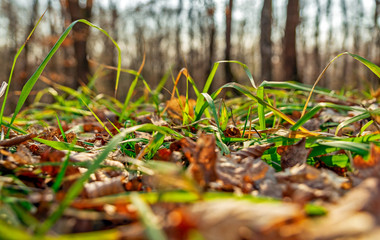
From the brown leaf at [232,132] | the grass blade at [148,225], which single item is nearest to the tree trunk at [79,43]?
the brown leaf at [232,132]

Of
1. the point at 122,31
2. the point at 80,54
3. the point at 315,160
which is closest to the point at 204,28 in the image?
the point at 122,31

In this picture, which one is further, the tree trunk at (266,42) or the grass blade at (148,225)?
the tree trunk at (266,42)

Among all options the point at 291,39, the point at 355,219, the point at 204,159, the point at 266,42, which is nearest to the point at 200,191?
the point at 355,219

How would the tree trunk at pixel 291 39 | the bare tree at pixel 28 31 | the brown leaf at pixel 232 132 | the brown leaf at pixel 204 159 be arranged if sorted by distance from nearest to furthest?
the brown leaf at pixel 204 159, the brown leaf at pixel 232 132, the tree trunk at pixel 291 39, the bare tree at pixel 28 31

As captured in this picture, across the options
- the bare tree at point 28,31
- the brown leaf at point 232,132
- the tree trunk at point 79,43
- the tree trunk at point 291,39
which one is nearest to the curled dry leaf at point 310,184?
the brown leaf at point 232,132

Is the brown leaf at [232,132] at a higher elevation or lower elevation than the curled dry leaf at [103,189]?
lower

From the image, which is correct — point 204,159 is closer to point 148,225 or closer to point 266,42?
point 148,225

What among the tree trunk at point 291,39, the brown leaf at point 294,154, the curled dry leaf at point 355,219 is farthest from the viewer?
the tree trunk at point 291,39

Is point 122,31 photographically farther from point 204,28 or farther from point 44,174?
point 44,174

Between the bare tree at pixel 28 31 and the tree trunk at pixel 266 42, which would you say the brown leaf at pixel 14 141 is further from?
the bare tree at pixel 28 31

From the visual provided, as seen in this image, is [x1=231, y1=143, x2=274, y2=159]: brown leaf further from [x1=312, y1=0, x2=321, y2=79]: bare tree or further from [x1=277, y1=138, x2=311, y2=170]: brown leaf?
[x1=312, y1=0, x2=321, y2=79]: bare tree

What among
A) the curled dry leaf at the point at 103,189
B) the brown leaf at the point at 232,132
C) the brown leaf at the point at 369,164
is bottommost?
the brown leaf at the point at 232,132
